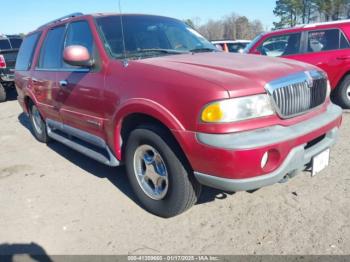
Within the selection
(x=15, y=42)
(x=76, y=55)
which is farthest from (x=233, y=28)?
(x=76, y=55)

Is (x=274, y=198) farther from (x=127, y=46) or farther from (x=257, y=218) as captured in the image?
(x=127, y=46)

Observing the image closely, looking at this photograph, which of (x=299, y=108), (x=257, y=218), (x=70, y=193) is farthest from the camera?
(x=70, y=193)

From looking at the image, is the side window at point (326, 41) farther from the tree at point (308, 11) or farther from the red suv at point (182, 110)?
the tree at point (308, 11)

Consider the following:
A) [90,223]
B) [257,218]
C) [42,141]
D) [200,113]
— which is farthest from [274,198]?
[42,141]

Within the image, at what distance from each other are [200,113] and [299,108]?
0.93 metres

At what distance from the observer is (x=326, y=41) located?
722 cm

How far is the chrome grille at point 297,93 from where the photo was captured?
2867 mm

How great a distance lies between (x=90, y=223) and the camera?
345 cm

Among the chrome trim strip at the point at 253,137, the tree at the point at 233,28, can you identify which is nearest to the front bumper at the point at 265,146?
the chrome trim strip at the point at 253,137

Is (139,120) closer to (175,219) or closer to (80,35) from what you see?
(175,219)

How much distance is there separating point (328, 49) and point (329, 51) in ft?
0.20

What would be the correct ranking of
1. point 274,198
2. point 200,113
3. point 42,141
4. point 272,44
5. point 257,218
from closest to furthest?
point 200,113, point 257,218, point 274,198, point 42,141, point 272,44

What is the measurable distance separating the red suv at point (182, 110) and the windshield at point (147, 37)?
0.05 feet

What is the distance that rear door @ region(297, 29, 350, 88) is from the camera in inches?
276
